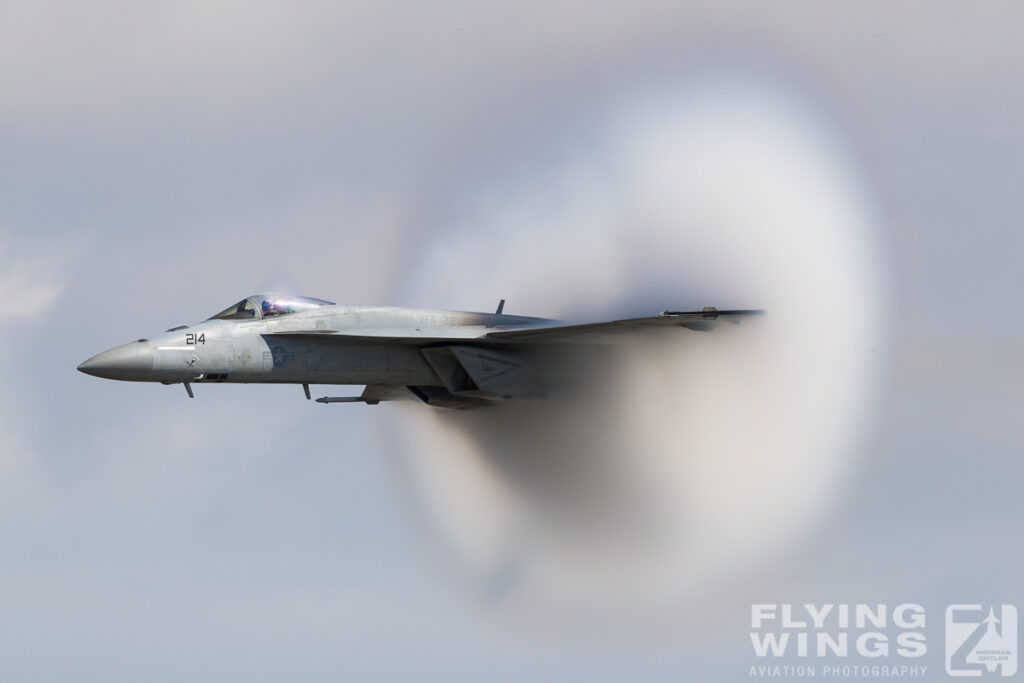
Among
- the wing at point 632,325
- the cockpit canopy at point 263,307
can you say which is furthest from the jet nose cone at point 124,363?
the wing at point 632,325

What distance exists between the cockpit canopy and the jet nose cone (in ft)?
6.38

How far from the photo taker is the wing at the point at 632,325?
3581cm

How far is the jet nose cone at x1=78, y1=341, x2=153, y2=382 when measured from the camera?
113ft

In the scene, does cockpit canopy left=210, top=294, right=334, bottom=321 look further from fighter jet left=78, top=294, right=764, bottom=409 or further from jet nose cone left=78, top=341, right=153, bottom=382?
jet nose cone left=78, top=341, right=153, bottom=382

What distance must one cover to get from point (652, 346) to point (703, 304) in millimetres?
1519

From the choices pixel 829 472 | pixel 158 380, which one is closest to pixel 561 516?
pixel 829 472

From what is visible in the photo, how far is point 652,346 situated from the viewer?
40.4 metres

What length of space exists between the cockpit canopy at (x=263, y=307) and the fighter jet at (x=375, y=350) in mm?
20

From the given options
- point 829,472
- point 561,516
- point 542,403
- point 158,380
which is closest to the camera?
point 158,380

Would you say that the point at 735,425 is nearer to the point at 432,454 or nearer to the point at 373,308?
the point at 432,454

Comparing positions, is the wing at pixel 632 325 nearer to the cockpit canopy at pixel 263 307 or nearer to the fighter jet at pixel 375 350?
the fighter jet at pixel 375 350

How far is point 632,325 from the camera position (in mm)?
36156

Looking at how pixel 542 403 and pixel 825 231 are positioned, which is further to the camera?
pixel 825 231

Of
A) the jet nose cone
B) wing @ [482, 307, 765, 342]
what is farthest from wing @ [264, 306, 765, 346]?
the jet nose cone
